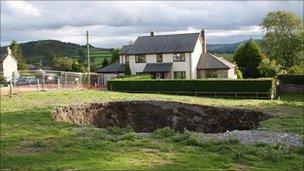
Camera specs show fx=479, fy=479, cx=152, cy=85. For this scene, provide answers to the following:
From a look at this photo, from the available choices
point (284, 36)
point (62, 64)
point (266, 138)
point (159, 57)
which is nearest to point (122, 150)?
point (266, 138)

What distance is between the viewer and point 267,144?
67.1ft

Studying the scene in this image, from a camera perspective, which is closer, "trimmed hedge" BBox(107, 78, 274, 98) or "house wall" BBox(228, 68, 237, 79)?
"trimmed hedge" BBox(107, 78, 274, 98)

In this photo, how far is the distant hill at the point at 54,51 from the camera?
491ft

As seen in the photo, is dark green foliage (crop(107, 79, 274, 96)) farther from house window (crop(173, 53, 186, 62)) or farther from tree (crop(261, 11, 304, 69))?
tree (crop(261, 11, 304, 69))

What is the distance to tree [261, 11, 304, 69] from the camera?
82.3m

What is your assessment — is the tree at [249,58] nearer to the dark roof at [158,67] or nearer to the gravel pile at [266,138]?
the dark roof at [158,67]

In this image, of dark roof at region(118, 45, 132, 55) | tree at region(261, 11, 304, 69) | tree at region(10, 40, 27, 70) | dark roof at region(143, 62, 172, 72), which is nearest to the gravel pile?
dark roof at region(143, 62, 172, 72)

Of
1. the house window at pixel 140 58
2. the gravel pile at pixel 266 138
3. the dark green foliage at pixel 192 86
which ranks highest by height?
the house window at pixel 140 58

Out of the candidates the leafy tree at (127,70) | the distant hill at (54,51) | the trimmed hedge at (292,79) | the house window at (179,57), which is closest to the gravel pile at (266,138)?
the trimmed hedge at (292,79)

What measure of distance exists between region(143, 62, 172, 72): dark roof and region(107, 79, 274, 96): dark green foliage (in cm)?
1461

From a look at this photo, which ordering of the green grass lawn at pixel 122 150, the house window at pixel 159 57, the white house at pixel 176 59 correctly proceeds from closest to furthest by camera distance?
the green grass lawn at pixel 122 150 → the white house at pixel 176 59 → the house window at pixel 159 57

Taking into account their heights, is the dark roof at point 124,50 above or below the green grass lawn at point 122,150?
above

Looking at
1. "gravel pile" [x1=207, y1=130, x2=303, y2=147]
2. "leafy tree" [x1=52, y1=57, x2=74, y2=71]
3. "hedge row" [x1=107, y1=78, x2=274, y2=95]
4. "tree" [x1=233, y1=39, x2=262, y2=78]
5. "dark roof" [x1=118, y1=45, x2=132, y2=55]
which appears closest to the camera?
"gravel pile" [x1=207, y1=130, x2=303, y2=147]

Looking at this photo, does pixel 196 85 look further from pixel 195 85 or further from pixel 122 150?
pixel 122 150
